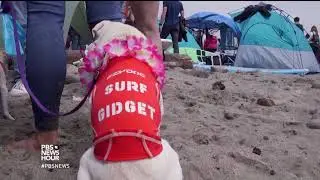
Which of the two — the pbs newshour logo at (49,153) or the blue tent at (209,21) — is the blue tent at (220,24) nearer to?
the blue tent at (209,21)

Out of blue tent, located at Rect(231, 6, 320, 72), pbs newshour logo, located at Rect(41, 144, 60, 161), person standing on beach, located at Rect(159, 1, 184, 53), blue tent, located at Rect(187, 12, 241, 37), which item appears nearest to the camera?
pbs newshour logo, located at Rect(41, 144, 60, 161)

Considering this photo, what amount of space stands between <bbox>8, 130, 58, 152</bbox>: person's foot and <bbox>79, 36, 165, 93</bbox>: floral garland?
18.5 inches

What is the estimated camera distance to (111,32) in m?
1.99

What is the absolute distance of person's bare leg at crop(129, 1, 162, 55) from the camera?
203 cm

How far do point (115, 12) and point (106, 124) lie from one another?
2.63ft

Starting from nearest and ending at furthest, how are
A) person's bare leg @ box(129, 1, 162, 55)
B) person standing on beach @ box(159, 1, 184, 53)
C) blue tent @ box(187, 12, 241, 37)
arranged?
person's bare leg @ box(129, 1, 162, 55), person standing on beach @ box(159, 1, 184, 53), blue tent @ box(187, 12, 241, 37)

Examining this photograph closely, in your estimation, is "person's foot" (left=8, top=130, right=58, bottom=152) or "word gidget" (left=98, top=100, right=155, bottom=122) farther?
"person's foot" (left=8, top=130, right=58, bottom=152)

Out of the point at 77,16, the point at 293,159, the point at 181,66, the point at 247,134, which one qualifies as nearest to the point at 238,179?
the point at 293,159

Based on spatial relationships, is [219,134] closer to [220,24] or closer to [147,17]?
[147,17]

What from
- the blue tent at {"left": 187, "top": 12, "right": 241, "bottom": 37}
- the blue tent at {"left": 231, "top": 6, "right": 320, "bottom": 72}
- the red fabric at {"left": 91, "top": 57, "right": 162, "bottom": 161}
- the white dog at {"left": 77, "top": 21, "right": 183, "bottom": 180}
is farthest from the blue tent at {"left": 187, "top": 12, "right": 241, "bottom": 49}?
the white dog at {"left": 77, "top": 21, "right": 183, "bottom": 180}

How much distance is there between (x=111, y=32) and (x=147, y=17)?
0.62ft

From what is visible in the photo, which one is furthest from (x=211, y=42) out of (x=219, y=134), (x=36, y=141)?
(x=36, y=141)

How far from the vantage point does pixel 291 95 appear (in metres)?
4.19

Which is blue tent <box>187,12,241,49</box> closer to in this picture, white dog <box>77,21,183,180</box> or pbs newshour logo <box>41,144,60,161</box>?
pbs newshour logo <box>41,144,60,161</box>
